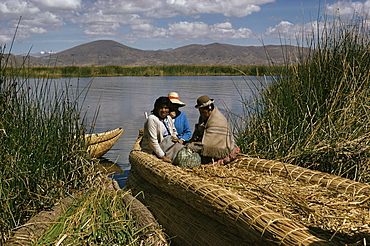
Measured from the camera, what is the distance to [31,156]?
379cm

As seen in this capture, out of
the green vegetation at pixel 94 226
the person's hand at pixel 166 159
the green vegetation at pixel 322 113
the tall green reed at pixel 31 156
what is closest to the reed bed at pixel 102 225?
the green vegetation at pixel 94 226

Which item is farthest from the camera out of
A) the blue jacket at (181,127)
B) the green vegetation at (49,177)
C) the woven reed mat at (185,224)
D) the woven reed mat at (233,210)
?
the blue jacket at (181,127)

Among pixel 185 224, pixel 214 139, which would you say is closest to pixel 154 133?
pixel 214 139

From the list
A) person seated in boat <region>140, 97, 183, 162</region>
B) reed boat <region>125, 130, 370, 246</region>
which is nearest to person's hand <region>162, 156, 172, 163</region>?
person seated in boat <region>140, 97, 183, 162</region>

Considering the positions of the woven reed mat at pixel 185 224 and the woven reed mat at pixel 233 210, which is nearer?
the woven reed mat at pixel 233 210

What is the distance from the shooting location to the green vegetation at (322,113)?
14.4 ft

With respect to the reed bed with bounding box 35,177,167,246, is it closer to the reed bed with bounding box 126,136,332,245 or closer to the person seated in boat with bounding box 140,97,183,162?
the reed bed with bounding box 126,136,332,245

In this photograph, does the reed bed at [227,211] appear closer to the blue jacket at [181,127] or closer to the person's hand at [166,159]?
the person's hand at [166,159]

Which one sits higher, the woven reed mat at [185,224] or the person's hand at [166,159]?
the person's hand at [166,159]

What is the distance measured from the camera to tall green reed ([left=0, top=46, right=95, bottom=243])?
3.46 m

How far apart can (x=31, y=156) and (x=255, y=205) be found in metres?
2.24

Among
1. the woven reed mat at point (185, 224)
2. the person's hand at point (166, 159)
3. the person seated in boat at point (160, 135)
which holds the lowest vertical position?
the woven reed mat at point (185, 224)

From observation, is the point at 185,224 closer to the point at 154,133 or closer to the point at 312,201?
the point at 312,201

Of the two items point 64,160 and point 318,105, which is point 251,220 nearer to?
point 64,160
